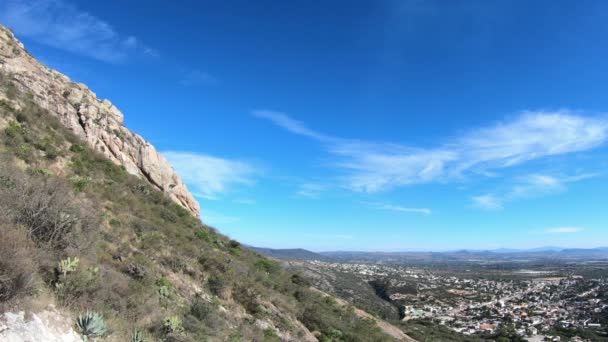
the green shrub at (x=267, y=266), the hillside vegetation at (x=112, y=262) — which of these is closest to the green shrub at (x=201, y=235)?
the hillside vegetation at (x=112, y=262)

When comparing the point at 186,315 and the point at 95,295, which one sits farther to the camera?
the point at 186,315

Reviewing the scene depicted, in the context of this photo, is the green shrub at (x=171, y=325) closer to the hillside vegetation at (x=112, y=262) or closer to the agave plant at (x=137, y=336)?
the hillside vegetation at (x=112, y=262)

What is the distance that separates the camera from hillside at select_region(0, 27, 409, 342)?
283 inches

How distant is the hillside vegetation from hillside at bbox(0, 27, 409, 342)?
0.04 metres

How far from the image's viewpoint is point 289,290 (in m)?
21.5

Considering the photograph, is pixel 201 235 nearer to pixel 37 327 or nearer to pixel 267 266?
pixel 267 266

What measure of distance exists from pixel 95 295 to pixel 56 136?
1488 cm

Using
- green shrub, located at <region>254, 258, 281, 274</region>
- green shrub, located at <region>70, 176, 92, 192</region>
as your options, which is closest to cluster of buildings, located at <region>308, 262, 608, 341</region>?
green shrub, located at <region>254, 258, 281, 274</region>

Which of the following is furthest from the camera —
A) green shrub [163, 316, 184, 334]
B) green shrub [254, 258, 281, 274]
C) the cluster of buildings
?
the cluster of buildings

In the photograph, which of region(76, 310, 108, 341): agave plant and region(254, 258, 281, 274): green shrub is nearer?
region(76, 310, 108, 341): agave plant

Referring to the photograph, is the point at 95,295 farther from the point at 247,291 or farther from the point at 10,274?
the point at 247,291

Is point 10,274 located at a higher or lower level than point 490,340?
higher

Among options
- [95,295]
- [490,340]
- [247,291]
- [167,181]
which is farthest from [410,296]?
[95,295]

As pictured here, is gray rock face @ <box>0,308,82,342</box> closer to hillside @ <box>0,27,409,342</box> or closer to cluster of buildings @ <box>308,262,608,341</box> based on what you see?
hillside @ <box>0,27,409,342</box>
